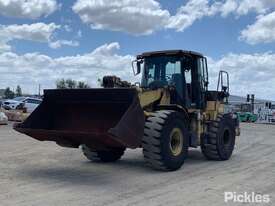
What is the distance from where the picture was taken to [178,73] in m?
12.3

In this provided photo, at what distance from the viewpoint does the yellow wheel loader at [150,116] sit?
32.4ft

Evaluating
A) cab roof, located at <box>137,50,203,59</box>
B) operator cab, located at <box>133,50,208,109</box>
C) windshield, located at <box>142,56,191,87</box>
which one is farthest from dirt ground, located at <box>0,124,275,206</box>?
cab roof, located at <box>137,50,203,59</box>

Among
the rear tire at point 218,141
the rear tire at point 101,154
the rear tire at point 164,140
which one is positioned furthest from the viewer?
the rear tire at point 218,141

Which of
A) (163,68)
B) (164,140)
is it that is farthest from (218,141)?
(164,140)

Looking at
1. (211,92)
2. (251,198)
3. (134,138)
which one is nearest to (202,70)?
(211,92)

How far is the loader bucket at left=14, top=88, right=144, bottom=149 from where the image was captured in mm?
9531

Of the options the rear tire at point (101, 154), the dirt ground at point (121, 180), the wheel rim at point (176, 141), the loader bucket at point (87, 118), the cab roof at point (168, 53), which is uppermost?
the cab roof at point (168, 53)

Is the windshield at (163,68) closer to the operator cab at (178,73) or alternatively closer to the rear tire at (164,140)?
the operator cab at (178,73)

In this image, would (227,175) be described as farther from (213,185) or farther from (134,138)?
(134,138)

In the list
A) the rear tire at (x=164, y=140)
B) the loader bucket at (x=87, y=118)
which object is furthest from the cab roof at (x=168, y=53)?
the loader bucket at (x=87, y=118)

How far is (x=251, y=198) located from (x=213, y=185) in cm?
115

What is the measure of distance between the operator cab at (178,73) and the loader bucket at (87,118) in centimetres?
166

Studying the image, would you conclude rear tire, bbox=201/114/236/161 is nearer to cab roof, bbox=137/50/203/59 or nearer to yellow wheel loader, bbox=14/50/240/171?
yellow wheel loader, bbox=14/50/240/171

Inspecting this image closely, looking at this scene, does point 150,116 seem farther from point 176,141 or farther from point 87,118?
point 87,118
